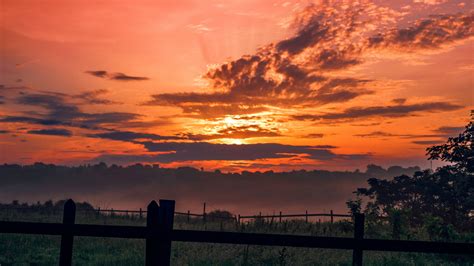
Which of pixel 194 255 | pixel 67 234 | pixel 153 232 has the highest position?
pixel 153 232

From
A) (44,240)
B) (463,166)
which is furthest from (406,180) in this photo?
(44,240)

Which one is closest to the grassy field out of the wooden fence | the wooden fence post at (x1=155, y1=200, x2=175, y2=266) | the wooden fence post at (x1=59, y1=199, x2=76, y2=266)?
the wooden fence

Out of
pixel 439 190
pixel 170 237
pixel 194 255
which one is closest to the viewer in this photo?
A: pixel 170 237

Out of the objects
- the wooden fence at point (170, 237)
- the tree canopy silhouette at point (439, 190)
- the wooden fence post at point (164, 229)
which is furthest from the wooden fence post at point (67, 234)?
the tree canopy silhouette at point (439, 190)

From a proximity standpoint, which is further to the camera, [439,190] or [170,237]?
[439,190]

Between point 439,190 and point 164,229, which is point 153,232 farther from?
point 439,190

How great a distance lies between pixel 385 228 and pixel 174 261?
17516mm

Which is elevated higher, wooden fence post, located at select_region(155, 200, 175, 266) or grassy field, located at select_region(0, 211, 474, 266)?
wooden fence post, located at select_region(155, 200, 175, 266)

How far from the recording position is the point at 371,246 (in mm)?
7484

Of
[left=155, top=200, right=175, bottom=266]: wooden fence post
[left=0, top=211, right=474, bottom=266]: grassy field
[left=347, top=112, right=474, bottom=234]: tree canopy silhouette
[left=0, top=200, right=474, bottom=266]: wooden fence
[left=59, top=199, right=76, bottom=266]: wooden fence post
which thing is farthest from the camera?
[left=347, top=112, right=474, bottom=234]: tree canopy silhouette

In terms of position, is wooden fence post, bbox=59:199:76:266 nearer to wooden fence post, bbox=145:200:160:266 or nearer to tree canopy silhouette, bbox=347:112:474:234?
wooden fence post, bbox=145:200:160:266

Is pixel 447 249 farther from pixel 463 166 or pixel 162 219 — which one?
pixel 463 166

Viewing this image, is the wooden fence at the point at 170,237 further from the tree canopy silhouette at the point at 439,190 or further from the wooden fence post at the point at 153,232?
the tree canopy silhouette at the point at 439,190

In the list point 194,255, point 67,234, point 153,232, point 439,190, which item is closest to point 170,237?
point 153,232
